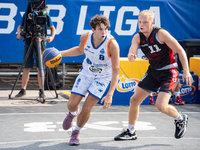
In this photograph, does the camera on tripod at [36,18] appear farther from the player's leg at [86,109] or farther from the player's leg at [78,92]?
the player's leg at [86,109]

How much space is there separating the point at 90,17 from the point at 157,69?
5324mm

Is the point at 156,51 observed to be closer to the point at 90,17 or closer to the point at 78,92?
the point at 78,92

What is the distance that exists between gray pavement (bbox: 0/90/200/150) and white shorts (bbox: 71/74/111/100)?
732mm

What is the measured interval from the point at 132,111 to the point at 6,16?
19.7ft

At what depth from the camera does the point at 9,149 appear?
4605mm

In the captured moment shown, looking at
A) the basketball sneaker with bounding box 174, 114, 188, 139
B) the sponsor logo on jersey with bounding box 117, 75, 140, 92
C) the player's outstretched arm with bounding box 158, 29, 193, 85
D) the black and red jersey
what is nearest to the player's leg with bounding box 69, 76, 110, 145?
the black and red jersey

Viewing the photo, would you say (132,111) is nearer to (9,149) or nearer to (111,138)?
(111,138)

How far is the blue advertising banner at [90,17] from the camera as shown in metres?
9.74

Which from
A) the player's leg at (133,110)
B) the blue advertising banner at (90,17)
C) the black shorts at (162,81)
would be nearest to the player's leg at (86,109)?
the player's leg at (133,110)

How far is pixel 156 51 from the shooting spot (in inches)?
195

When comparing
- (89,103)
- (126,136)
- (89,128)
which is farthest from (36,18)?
(126,136)

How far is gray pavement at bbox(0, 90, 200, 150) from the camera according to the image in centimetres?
485

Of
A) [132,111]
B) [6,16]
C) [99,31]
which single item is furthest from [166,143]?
[6,16]

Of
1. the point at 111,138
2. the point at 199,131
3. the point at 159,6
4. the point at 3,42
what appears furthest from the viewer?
the point at 159,6
